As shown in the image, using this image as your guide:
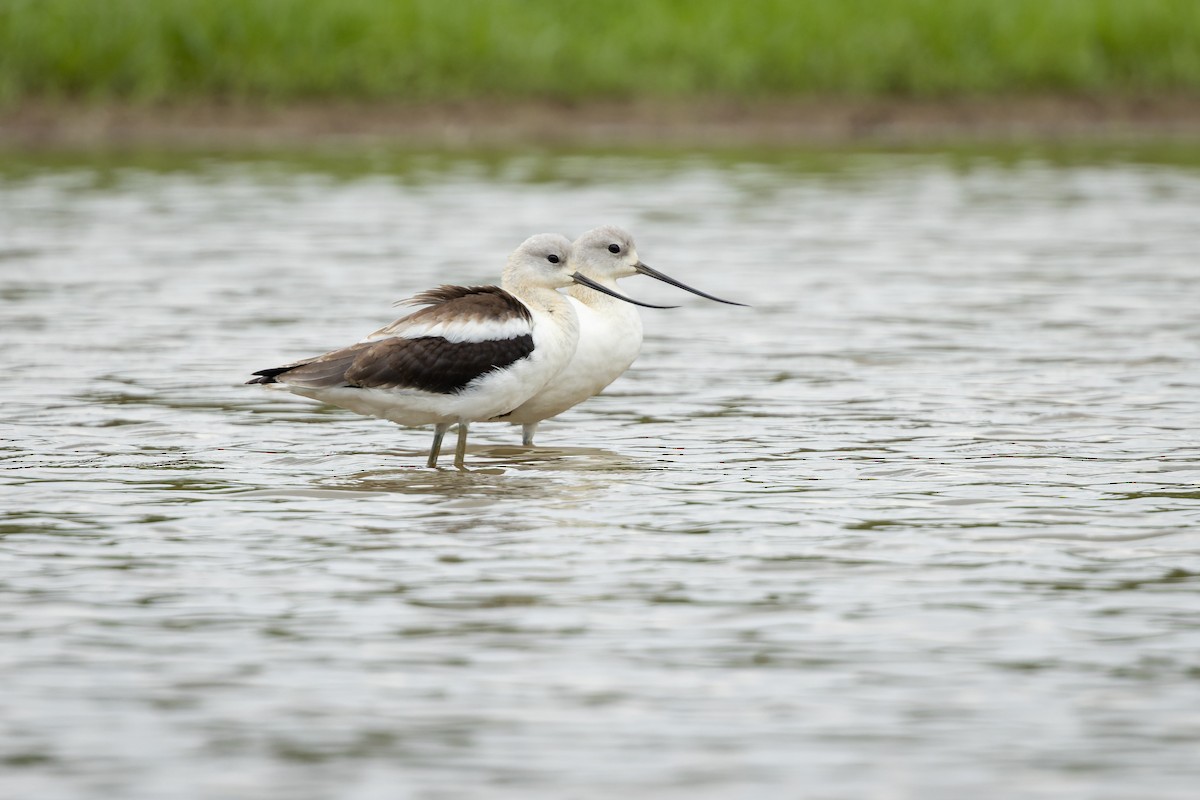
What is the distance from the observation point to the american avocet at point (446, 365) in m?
8.81

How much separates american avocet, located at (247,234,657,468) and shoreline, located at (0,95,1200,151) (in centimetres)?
1524

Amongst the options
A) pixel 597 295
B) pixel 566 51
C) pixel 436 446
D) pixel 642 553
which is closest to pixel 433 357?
pixel 436 446

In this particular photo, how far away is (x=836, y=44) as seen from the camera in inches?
981

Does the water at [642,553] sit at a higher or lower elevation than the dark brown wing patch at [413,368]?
lower

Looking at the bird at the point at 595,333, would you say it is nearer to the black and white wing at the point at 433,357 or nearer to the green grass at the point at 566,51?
the black and white wing at the point at 433,357

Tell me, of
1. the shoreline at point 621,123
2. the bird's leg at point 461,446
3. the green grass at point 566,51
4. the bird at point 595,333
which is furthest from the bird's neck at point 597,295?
the green grass at point 566,51

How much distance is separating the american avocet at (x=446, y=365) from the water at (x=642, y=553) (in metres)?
0.31

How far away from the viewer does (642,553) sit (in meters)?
7.27

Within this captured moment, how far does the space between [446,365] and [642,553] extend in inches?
73.5

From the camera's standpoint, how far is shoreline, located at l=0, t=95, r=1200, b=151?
77.9ft

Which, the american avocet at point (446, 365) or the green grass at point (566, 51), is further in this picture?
the green grass at point (566, 51)

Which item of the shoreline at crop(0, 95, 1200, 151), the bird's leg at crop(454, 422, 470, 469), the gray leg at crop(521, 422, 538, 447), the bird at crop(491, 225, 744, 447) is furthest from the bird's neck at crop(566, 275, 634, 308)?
the shoreline at crop(0, 95, 1200, 151)

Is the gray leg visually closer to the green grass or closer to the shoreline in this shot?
the shoreline

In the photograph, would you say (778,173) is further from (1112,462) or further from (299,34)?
(1112,462)
